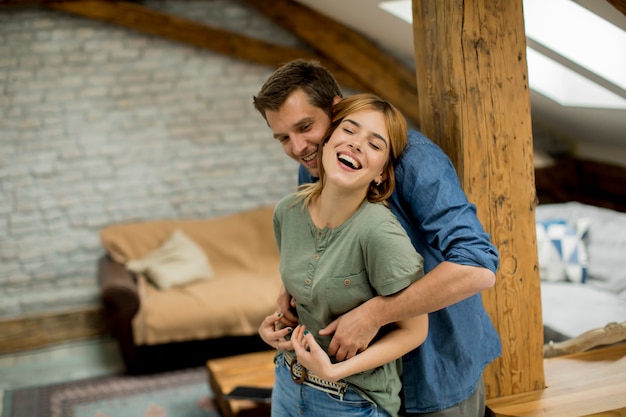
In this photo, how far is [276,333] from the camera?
2010mm

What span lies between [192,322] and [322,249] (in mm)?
3125

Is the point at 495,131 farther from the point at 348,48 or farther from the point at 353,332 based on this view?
the point at 348,48

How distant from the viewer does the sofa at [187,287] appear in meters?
4.73

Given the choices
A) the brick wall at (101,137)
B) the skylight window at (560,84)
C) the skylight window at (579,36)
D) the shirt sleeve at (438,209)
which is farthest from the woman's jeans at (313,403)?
the brick wall at (101,137)

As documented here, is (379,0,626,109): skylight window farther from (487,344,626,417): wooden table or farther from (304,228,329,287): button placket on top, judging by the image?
(304,228,329,287): button placket on top

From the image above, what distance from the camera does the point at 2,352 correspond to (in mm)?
5371

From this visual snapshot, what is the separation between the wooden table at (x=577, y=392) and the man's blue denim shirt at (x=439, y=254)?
0.31 metres

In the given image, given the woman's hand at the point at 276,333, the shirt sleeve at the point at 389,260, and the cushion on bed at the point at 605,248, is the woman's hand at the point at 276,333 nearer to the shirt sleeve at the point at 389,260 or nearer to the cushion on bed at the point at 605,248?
the shirt sleeve at the point at 389,260

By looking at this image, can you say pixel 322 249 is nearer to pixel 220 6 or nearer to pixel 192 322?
pixel 192 322

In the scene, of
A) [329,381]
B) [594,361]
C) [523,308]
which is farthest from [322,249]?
[594,361]

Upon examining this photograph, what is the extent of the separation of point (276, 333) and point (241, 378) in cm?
196

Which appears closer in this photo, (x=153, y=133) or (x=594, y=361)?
(x=594, y=361)

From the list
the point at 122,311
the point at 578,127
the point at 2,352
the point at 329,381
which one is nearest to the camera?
the point at 329,381

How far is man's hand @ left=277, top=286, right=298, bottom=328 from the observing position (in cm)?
209
